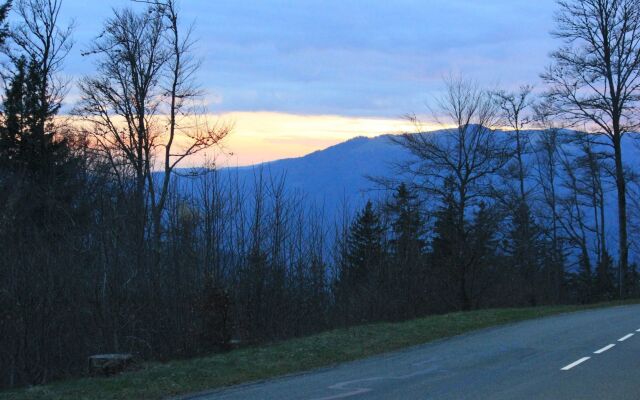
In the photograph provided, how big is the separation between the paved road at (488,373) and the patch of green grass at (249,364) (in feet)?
2.69

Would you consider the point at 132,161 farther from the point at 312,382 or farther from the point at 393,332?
the point at 312,382

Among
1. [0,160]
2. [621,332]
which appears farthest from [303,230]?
[0,160]

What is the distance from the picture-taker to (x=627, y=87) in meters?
35.4

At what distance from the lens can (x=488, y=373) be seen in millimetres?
11758

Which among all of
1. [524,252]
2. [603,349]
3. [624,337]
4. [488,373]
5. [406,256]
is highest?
[406,256]

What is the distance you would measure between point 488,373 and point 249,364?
5237 mm

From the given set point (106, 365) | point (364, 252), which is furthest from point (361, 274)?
point (106, 365)

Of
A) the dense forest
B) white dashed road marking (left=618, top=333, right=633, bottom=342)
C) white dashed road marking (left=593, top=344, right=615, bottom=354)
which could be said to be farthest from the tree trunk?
white dashed road marking (left=593, top=344, right=615, bottom=354)

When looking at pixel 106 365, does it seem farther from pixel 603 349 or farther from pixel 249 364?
pixel 603 349

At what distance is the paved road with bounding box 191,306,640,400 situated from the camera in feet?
32.7

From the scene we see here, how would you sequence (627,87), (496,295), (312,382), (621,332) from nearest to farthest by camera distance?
(312,382)
(621,332)
(627,87)
(496,295)

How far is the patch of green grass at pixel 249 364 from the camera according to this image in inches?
449

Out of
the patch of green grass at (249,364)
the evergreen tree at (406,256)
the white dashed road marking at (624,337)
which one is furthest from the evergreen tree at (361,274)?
the white dashed road marking at (624,337)

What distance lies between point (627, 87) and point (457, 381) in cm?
2997
